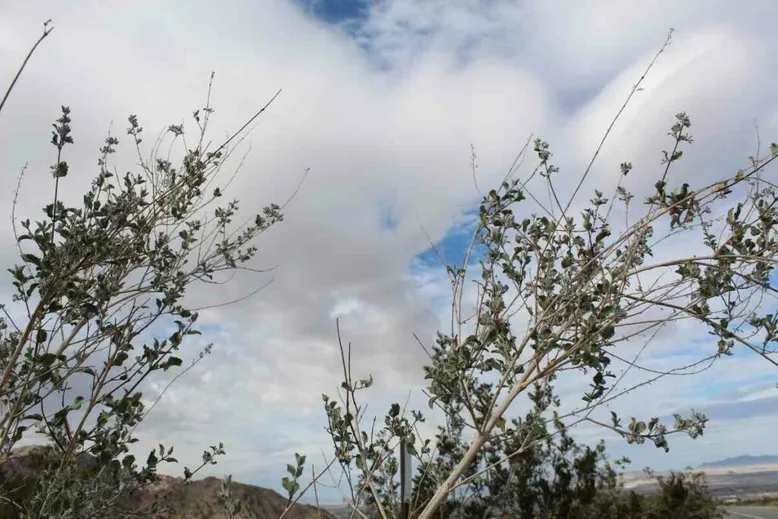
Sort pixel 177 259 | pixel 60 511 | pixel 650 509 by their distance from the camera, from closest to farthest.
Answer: pixel 60 511
pixel 177 259
pixel 650 509

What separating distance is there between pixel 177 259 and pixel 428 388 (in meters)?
1.86

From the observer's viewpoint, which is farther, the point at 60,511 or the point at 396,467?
the point at 396,467

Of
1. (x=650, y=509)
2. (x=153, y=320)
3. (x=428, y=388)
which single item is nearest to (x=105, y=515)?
(x=153, y=320)

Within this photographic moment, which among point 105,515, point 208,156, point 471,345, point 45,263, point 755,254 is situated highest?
point 208,156

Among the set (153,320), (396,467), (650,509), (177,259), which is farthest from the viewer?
(650,509)

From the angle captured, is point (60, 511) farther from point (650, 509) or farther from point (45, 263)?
point (650, 509)

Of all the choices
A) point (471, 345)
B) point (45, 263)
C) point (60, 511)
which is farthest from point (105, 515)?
point (471, 345)

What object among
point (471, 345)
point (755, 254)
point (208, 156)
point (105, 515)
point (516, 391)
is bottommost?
point (105, 515)

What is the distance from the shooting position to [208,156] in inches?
151

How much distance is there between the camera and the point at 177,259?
3.83 meters

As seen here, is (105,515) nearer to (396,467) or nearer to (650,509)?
(396,467)

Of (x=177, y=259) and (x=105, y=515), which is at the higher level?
(x=177, y=259)

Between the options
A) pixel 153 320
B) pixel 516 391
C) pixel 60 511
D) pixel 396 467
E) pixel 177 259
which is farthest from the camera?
pixel 177 259

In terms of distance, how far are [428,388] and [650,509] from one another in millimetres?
12543
